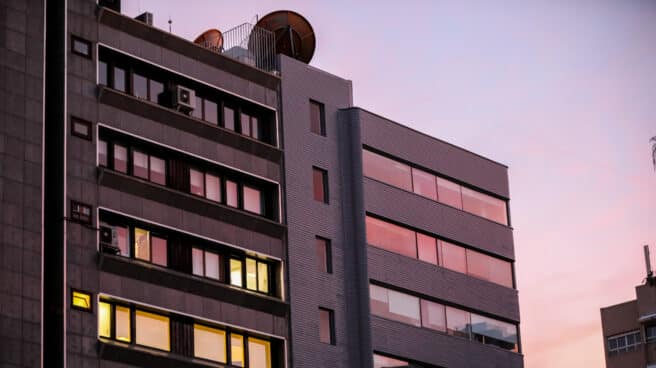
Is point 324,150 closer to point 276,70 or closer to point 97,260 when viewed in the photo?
point 276,70

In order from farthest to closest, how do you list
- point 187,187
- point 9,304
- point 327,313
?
point 327,313 < point 187,187 < point 9,304

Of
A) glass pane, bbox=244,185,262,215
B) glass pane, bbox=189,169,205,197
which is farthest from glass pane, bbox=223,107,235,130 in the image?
glass pane, bbox=189,169,205,197

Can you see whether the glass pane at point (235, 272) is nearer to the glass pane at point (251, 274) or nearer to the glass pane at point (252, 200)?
the glass pane at point (251, 274)

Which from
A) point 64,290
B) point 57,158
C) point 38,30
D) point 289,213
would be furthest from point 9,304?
point 289,213

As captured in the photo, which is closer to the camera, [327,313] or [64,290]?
[64,290]

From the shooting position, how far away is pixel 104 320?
233 ft

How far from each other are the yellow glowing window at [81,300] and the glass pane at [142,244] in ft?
13.4

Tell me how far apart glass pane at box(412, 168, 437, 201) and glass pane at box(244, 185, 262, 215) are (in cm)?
1145

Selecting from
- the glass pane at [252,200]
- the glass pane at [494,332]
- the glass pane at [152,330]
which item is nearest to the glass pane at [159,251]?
the glass pane at [152,330]

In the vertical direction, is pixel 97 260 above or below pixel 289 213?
below

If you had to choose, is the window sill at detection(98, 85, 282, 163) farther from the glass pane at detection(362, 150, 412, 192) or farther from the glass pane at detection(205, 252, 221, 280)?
the glass pane at detection(362, 150, 412, 192)

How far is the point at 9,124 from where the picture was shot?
69.8m

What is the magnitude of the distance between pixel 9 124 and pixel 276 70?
17757mm

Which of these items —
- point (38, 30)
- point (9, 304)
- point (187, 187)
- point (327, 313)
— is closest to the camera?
point (9, 304)
